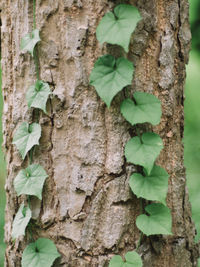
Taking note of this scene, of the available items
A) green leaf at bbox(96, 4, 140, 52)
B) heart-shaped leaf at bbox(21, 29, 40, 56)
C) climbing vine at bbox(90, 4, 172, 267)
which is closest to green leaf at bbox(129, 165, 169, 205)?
climbing vine at bbox(90, 4, 172, 267)

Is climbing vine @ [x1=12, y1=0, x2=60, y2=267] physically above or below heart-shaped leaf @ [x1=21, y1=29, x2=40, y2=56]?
below

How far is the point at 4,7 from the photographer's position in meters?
1.22

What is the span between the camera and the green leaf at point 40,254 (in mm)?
1160

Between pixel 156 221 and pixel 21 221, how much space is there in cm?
46

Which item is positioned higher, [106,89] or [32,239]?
[106,89]

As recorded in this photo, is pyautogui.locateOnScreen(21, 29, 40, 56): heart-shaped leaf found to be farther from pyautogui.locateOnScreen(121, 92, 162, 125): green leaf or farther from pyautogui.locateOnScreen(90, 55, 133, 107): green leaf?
pyautogui.locateOnScreen(121, 92, 162, 125): green leaf

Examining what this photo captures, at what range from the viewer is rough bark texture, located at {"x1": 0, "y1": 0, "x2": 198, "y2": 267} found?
110cm

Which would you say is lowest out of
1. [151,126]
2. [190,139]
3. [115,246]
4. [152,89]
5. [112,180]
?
[190,139]

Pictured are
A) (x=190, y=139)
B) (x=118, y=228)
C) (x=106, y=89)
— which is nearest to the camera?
(x=106, y=89)

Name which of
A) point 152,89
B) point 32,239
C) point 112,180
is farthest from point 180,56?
point 32,239

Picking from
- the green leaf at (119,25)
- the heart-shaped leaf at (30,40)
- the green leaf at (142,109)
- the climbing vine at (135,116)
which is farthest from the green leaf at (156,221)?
the heart-shaped leaf at (30,40)

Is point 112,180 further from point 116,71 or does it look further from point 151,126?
point 116,71

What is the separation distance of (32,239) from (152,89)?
666 mm

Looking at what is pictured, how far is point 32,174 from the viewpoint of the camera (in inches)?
46.1
